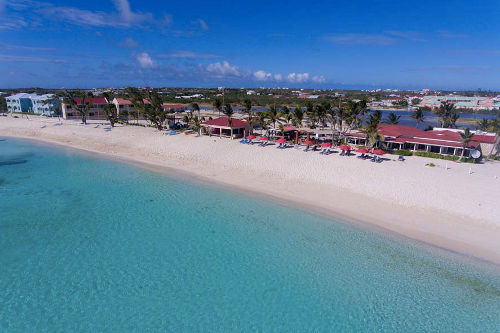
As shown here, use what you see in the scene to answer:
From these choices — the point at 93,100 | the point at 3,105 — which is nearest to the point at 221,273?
the point at 93,100

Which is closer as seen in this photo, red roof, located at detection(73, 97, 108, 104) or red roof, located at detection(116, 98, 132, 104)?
red roof, located at detection(73, 97, 108, 104)

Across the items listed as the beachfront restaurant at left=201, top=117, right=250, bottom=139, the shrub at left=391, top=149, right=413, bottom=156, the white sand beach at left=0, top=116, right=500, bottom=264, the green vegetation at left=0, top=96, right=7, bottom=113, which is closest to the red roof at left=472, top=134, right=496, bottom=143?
the white sand beach at left=0, top=116, right=500, bottom=264

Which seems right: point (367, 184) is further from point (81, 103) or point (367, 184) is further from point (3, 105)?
point (3, 105)

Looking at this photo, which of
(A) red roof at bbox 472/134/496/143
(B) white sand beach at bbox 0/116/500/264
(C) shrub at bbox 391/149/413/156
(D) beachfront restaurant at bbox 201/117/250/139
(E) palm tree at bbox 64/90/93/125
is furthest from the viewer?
(E) palm tree at bbox 64/90/93/125

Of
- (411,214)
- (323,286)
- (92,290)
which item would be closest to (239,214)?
(323,286)

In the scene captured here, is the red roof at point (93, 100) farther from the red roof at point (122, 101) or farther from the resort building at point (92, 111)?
the red roof at point (122, 101)

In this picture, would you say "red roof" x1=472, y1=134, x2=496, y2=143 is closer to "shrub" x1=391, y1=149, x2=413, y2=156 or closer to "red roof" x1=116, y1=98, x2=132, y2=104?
"shrub" x1=391, y1=149, x2=413, y2=156

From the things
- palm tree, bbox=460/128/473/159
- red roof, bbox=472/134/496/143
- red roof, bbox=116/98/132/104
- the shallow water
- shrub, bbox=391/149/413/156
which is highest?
red roof, bbox=116/98/132/104

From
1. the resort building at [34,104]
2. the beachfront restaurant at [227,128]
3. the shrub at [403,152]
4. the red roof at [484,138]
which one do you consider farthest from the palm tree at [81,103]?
the red roof at [484,138]
